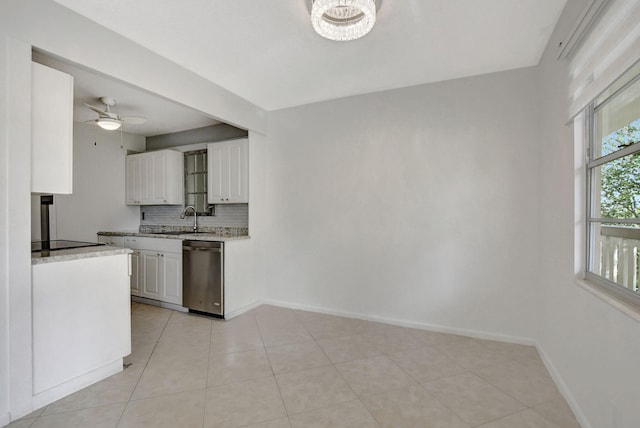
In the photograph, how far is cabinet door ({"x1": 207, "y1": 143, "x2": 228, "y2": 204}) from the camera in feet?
13.4

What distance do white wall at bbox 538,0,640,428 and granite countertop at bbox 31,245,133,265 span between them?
3.06 metres

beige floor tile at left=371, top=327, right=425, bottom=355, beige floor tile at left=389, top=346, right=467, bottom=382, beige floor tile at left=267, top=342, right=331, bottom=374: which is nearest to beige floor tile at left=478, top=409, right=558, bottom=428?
beige floor tile at left=389, top=346, right=467, bottom=382

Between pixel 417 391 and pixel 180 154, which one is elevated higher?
pixel 180 154

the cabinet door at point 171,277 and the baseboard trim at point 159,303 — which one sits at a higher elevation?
the cabinet door at point 171,277

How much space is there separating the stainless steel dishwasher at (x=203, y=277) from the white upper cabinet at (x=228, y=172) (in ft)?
2.55

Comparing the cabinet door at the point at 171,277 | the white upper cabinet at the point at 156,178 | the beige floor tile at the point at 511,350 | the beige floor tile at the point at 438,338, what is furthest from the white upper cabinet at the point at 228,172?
the beige floor tile at the point at 511,350

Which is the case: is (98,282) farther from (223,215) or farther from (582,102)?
(582,102)

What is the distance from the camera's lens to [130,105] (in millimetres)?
3564

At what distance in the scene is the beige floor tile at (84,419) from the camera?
1.71 metres

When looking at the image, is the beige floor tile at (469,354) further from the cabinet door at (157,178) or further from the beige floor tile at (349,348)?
the cabinet door at (157,178)

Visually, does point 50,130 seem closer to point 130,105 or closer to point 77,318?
point 77,318

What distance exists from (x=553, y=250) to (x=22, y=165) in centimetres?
365

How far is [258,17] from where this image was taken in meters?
2.06

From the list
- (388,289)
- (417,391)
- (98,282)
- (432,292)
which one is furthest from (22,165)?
(432,292)
